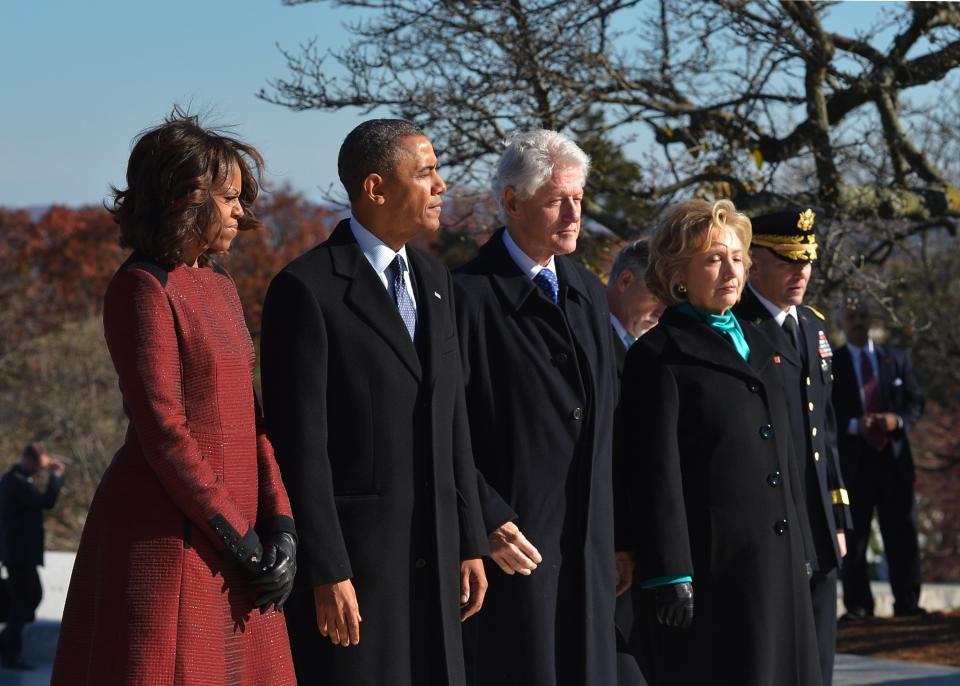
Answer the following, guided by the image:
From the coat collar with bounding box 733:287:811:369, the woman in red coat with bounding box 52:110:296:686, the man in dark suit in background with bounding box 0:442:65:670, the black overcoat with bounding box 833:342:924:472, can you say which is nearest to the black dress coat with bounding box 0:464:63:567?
the man in dark suit in background with bounding box 0:442:65:670

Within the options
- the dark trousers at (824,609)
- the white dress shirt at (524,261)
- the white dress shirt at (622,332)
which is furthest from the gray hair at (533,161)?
the dark trousers at (824,609)

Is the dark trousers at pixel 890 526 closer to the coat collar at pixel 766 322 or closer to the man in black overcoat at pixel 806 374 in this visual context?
the man in black overcoat at pixel 806 374

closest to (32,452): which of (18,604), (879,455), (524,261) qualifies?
(18,604)

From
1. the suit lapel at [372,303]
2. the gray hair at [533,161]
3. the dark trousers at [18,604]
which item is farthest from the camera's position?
the dark trousers at [18,604]

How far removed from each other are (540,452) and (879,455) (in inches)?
273

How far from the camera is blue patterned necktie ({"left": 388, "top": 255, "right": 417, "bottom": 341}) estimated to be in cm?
392

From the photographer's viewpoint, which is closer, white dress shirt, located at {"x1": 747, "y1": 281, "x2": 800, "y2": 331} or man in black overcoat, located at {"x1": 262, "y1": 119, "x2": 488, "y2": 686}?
man in black overcoat, located at {"x1": 262, "y1": 119, "x2": 488, "y2": 686}

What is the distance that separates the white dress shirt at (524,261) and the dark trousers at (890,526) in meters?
6.60

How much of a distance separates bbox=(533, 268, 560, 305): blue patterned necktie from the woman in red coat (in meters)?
1.26

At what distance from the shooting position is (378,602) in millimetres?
3689

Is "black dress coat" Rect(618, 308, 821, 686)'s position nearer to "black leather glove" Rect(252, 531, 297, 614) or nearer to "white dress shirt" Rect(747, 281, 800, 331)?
"white dress shirt" Rect(747, 281, 800, 331)

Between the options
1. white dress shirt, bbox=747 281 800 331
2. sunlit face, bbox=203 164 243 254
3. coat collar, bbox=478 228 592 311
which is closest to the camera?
sunlit face, bbox=203 164 243 254

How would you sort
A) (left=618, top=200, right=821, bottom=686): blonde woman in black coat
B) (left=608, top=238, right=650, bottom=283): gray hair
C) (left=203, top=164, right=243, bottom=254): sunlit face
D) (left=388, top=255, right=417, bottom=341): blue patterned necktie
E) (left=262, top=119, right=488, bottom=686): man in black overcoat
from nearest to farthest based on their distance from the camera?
(left=203, top=164, right=243, bottom=254): sunlit face < (left=262, top=119, right=488, bottom=686): man in black overcoat < (left=388, top=255, right=417, bottom=341): blue patterned necktie < (left=618, top=200, right=821, bottom=686): blonde woman in black coat < (left=608, top=238, right=650, bottom=283): gray hair

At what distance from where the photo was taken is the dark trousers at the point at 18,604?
9.72 meters
